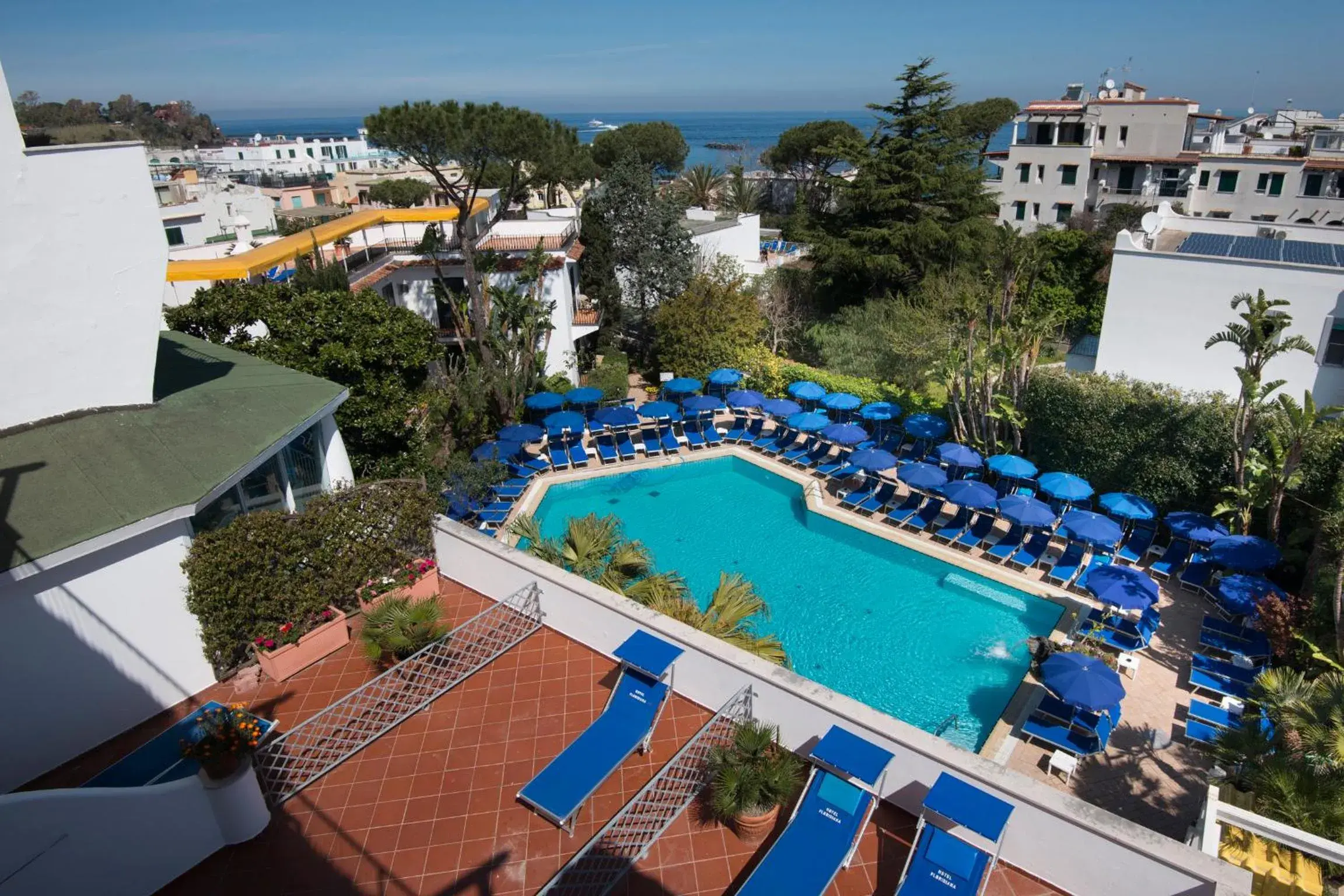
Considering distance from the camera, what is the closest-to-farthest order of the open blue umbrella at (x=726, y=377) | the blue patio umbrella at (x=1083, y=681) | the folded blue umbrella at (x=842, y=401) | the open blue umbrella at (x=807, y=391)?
the blue patio umbrella at (x=1083, y=681) → the folded blue umbrella at (x=842, y=401) → the open blue umbrella at (x=807, y=391) → the open blue umbrella at (x=726, y=377)

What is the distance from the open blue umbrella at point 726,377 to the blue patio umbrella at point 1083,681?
13.5 meters

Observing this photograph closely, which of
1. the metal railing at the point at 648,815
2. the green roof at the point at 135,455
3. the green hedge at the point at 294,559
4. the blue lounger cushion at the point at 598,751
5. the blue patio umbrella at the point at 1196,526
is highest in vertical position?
the green roof at the point at 135,455

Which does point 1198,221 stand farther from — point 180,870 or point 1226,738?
point 180,870

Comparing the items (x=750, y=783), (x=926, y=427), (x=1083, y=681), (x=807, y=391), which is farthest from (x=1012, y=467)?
(x=750, y=783)

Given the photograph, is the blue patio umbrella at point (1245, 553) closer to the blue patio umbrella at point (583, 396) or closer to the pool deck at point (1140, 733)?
Answer: the pool deck at point (1140, 733)

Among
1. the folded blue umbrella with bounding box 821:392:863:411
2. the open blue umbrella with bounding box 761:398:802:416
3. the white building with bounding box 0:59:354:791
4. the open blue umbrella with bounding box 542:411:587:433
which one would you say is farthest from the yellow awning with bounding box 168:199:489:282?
the folded blue umbrella with bounding box 821:392:863:411

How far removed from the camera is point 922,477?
1739cm

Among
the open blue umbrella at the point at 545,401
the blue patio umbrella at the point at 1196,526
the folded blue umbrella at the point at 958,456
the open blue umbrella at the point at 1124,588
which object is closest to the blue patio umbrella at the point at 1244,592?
the open blue umbrella at the point at 1124,588

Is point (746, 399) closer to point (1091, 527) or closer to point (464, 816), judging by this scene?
point (1091, 527)

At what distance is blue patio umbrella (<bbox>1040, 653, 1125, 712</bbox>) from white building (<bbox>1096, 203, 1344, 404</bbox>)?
941 centimetres

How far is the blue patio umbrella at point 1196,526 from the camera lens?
48.5 ft

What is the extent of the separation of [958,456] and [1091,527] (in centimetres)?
367

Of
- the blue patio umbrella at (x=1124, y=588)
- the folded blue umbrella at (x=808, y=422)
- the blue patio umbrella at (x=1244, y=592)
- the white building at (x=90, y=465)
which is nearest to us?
the white building at (x=90, y=465)

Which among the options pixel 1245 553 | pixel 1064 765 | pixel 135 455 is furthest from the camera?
pixel 1245 553
